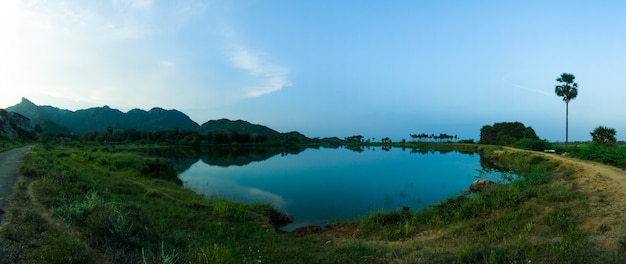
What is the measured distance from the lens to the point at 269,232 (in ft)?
40.9

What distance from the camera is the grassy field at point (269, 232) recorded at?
22.7 ft

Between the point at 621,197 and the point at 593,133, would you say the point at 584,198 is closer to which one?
the point at 621,197

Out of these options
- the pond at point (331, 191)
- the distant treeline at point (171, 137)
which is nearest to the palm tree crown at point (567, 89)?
the pond at point (331, 191)

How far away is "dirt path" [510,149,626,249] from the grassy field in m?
0.36

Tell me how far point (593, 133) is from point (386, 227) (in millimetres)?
40031

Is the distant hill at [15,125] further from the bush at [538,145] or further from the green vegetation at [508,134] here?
the green vegetation at [508,134]

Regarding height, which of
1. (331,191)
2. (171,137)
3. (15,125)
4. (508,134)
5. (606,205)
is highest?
(508,134)

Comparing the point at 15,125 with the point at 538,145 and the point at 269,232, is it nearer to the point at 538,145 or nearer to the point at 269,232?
the point at 269,232

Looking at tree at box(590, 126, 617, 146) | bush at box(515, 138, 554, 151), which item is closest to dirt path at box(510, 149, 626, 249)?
tree at box(590, 126, 617, 146)

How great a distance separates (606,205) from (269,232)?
41.1 ft

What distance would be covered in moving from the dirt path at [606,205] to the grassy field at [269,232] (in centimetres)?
36

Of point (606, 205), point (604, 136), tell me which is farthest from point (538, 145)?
point (606, 205)

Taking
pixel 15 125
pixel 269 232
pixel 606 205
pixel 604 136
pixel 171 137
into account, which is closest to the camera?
pixel 606 205

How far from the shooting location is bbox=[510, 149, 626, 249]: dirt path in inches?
353
